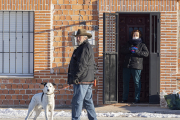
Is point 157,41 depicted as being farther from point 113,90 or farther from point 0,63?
point 0,63

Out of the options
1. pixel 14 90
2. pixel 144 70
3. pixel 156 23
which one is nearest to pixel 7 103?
pixel 14 90

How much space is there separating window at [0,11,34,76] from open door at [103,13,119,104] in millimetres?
2279

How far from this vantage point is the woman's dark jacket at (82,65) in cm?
593

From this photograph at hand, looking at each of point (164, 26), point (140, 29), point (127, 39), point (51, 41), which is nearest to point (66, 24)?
point (51, 41)

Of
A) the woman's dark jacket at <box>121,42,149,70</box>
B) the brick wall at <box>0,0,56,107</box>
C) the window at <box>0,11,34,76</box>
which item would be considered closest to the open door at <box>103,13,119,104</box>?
the woman's dark jacket at <box>121,42,149,70</box>

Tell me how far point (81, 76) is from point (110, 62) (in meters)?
3.01

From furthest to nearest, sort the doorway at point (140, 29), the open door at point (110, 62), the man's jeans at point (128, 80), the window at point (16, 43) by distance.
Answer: the doorway at point (140, 29)
the window at point (16, 43)
the man's jeans at point (128, 80)
the open door at point (110, 62)

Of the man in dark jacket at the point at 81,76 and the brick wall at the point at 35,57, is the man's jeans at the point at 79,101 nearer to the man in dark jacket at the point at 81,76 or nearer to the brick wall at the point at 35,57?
the man in dark jacket at the point at 81,76

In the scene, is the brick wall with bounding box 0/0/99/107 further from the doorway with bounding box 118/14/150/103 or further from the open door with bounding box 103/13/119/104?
the doorway with bounding box 118/14/150/103

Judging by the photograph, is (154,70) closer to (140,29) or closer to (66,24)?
(140,29)

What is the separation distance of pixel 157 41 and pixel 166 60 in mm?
625

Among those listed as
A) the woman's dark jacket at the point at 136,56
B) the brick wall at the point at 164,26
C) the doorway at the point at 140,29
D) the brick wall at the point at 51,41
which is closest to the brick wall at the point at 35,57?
the brick wall at the point at 51,41

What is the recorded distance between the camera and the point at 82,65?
5.92 meters

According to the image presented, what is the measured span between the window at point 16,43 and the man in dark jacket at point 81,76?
11.9 ft
